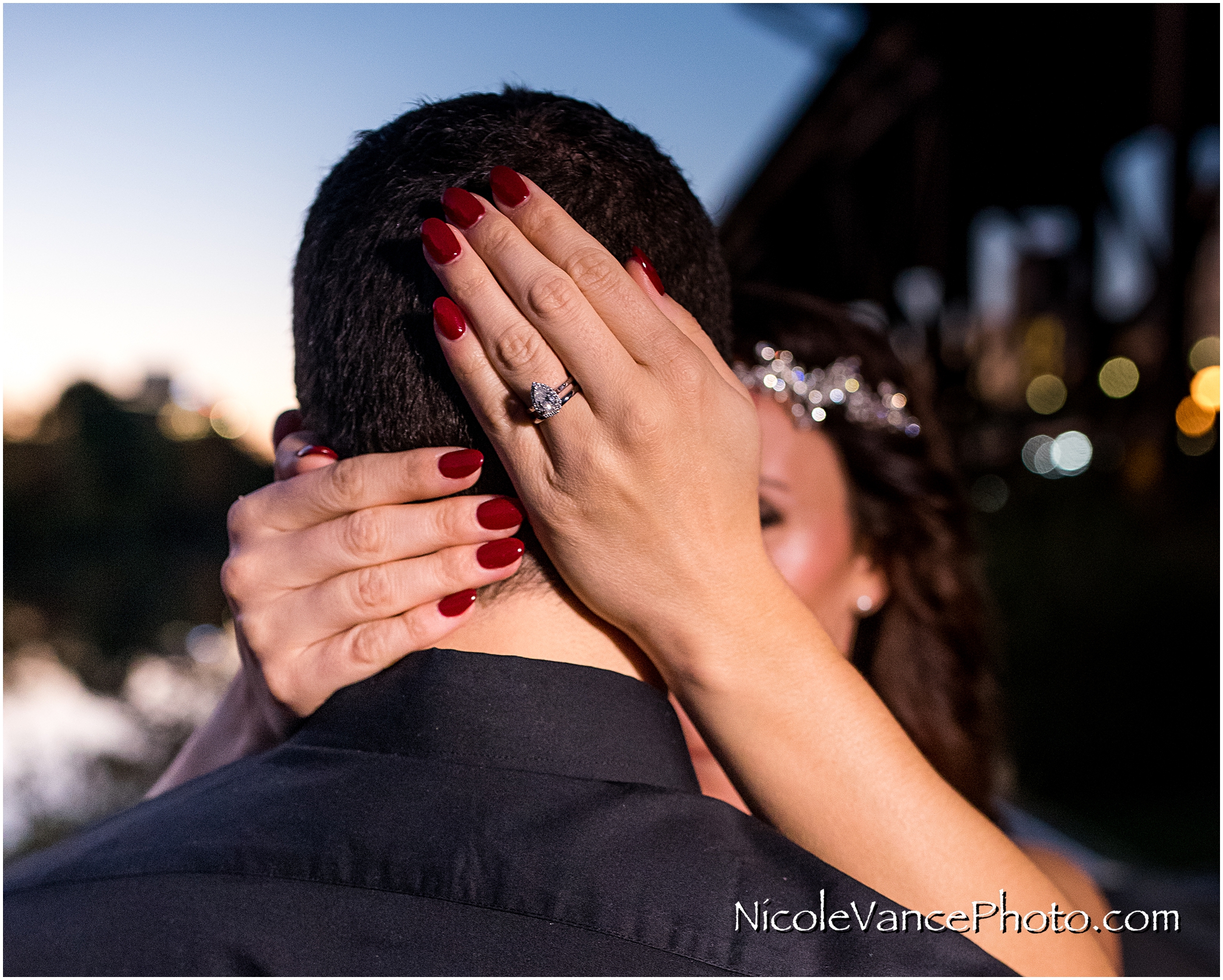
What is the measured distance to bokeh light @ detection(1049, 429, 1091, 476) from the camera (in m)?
8.79

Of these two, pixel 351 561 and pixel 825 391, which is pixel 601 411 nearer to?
pixel 351 561

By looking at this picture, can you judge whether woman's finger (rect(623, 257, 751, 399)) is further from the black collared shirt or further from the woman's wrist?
the black collared shirt

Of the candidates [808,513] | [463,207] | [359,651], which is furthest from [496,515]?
[808,513]

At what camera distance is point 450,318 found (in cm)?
100

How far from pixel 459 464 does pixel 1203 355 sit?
24.5 feet

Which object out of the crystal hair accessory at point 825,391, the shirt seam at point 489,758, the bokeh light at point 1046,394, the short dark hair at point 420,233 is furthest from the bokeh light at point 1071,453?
the shirt seam at point 489,758

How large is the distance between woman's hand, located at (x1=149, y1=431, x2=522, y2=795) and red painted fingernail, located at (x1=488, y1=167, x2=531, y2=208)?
0.31m

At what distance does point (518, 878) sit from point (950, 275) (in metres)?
14.0

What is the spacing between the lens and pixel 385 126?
4.00ft

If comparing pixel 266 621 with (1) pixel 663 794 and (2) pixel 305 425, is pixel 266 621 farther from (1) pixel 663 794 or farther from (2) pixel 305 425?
(1) pixel 663 794

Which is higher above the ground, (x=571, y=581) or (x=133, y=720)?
(x=571, y=581)

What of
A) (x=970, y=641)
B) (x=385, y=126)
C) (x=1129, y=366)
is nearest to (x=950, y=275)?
(x=1129, y=366)

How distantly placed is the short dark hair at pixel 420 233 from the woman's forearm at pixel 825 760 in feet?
1.17

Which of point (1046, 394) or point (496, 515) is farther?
point (1046, 394)
